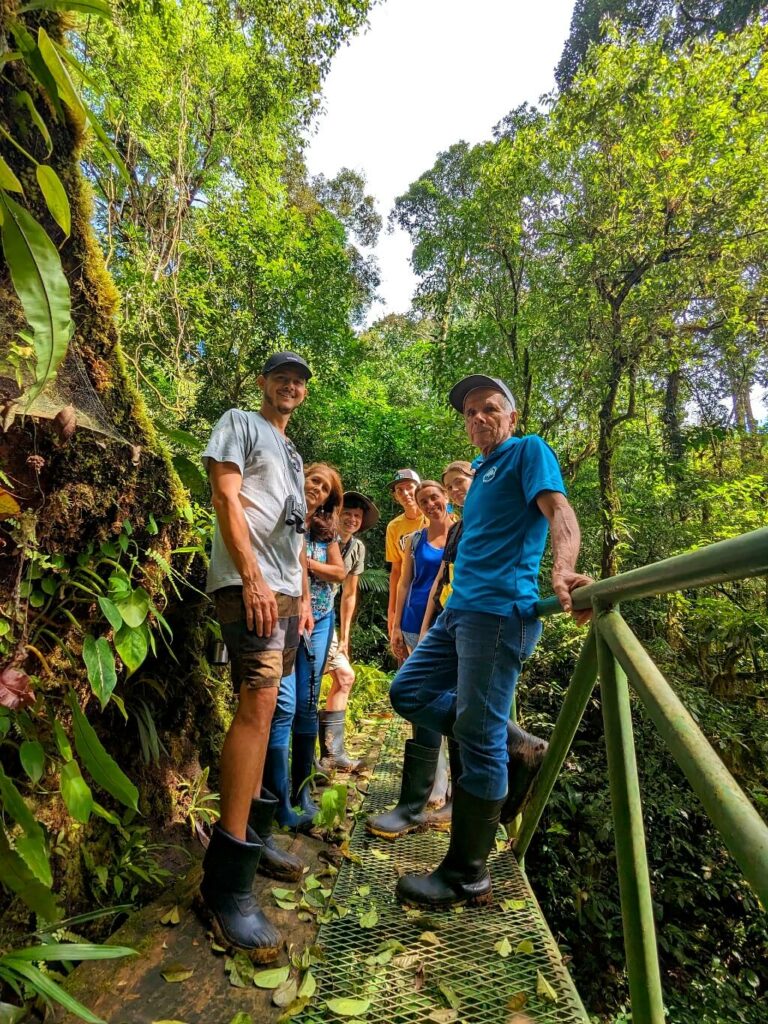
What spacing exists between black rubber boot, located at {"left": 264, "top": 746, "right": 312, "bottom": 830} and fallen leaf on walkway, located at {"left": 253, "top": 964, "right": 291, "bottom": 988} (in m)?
0.67

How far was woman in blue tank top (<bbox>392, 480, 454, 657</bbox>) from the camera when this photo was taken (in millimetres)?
3564

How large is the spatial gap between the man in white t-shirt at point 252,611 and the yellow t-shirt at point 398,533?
84.7 inches

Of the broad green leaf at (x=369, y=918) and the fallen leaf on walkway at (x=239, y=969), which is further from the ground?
the broad green leaf at (x=369, y=918)

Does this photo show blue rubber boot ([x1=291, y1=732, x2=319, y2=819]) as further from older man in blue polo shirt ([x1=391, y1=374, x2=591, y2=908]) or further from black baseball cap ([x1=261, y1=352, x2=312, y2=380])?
black baseball cap ([x1=261, y1=352, x2=312, y2=380])

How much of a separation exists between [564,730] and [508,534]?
700mm

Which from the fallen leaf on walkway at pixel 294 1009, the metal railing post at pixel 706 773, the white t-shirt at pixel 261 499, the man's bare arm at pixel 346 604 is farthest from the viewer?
the man's bare arm at pixel 346 604

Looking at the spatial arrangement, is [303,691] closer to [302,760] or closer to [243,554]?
[302,760]

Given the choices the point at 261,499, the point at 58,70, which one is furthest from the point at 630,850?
the point at 58,70

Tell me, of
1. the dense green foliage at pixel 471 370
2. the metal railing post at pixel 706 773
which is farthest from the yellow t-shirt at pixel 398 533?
the metal railing post at pixel 706 773

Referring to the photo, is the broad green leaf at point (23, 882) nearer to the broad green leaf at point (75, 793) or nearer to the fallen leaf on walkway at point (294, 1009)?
the broad green leaf at point (75, 793)

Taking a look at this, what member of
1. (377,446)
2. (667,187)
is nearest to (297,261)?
(377,446)

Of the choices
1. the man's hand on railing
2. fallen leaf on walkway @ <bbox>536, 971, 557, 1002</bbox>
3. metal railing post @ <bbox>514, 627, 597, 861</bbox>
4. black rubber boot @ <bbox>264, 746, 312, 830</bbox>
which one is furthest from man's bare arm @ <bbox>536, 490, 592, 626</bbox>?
black rubber boot @ <bbox>264, 746, 312, 830</bbox>

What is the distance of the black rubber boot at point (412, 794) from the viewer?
2.41 m

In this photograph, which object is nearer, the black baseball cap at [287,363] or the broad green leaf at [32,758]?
the broad green leaf at [32,758]
